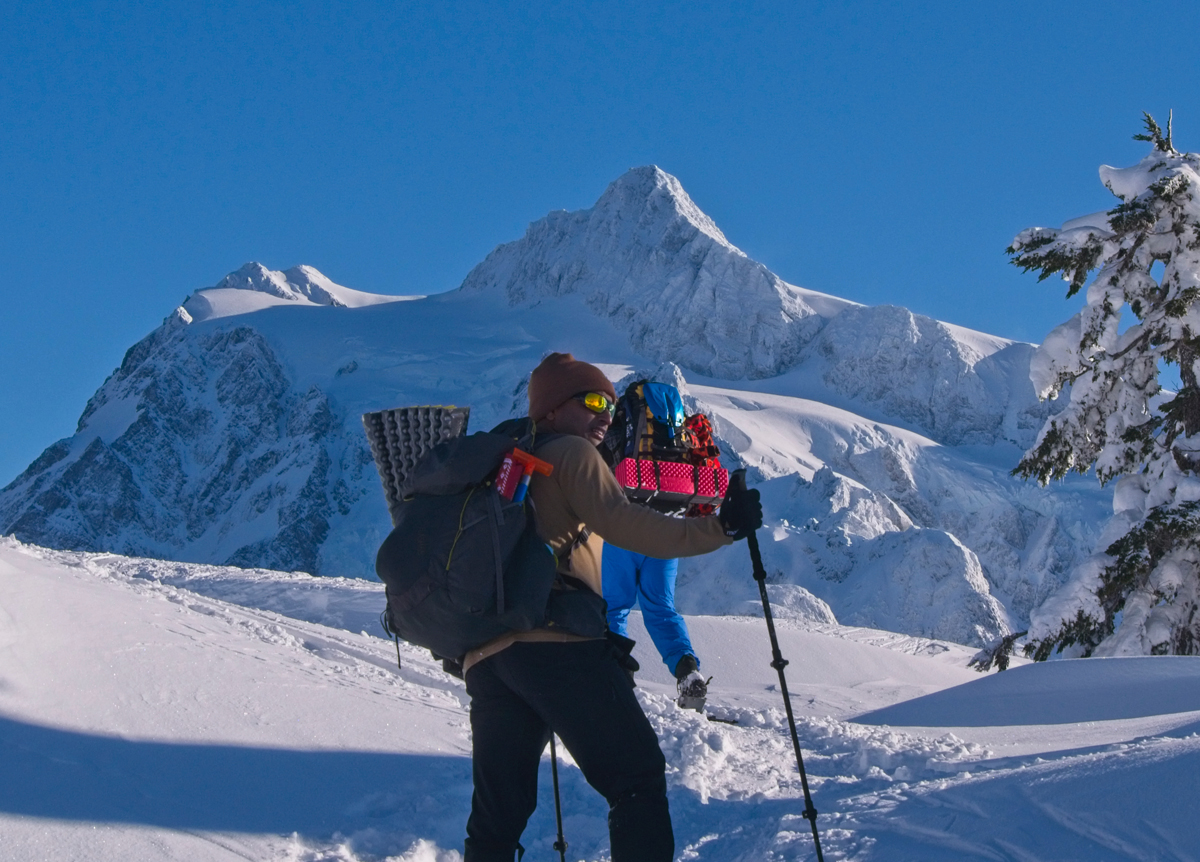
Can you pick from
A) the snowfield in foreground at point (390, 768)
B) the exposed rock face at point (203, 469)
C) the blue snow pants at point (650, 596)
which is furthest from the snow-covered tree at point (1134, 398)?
the exposed rock face at point (203, 469)

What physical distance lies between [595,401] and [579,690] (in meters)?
0.85

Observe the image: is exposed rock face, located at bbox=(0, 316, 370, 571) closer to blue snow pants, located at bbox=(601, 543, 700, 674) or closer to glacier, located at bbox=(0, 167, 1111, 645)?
glacier, located at bbox=(0, 167, 1111, 645)

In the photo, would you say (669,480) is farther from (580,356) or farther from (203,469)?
(203,469)

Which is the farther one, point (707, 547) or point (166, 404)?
point (166, 404)

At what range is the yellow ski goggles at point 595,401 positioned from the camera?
302 cm

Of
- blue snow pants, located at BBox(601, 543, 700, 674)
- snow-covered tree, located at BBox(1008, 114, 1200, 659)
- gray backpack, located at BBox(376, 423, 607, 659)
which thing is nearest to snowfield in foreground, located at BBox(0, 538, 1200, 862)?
blue snow pants, located at BBox(601, 543, 700, 674)

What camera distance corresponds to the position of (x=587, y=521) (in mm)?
2730

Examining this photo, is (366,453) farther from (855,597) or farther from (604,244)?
(855,597)

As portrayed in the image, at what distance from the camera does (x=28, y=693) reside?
3.83 metres

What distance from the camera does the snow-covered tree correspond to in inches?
388

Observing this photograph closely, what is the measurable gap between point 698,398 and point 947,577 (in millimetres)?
40380

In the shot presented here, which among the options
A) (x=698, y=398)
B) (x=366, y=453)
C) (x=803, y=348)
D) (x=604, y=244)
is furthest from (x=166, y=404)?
(x=803, y=348)

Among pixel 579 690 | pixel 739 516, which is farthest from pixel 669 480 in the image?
pixel 579 690

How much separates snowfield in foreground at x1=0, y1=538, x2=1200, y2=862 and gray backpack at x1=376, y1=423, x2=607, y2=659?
1.26m
